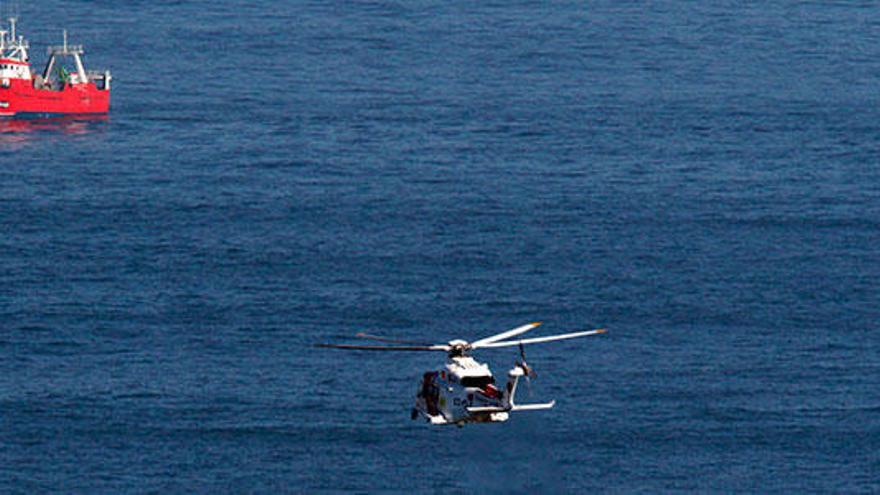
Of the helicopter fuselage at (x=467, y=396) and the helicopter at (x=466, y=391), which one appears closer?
the helicopter at (x=466, y=391)

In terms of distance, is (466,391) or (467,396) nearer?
(467,396)

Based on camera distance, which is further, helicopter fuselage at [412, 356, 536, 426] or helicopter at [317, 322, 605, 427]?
helicopter fuselage at [412, 356, 536, 426]

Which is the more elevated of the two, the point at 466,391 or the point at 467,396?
the point at 466,391
